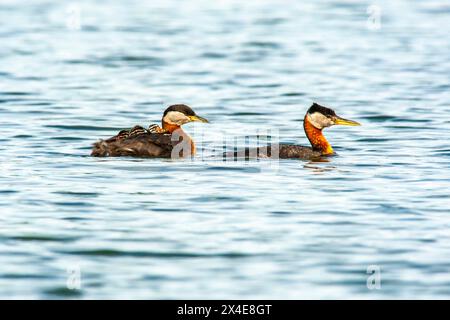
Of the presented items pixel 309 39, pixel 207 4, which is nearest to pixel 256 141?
pixel 309 39

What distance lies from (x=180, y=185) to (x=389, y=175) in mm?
2758

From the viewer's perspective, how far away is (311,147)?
1652cm

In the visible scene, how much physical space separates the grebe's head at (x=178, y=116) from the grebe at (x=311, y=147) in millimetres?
1038

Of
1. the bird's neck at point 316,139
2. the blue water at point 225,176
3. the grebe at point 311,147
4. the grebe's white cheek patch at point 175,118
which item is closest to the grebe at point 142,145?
the blue water at point 225,176

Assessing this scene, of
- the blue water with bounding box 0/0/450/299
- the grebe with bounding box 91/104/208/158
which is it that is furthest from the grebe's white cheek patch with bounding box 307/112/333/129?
A: the grebe with bounding box 91/104/208/158

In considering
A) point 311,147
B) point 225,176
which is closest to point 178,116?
point 311,147

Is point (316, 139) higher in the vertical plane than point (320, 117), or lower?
lower

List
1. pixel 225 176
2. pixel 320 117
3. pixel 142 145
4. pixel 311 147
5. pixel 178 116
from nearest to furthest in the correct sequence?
1. pixel 225 176
2. pixel 142 145
3. pixel 311 147
4. pixel 320 117
5. pixel 178 116

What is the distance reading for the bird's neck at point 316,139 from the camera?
1650 cm

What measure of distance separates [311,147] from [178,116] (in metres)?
1.98

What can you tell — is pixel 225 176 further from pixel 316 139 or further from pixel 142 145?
pixel 316 139

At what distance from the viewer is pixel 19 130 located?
18922mm

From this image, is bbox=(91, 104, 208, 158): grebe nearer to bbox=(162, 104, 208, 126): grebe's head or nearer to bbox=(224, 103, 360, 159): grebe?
bbox=(162, 104, 208, 126): grebe's head
